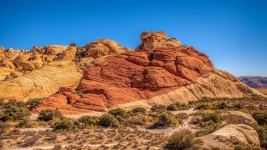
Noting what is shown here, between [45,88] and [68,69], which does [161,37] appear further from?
[45,88]

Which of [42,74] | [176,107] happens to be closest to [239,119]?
[176,107]

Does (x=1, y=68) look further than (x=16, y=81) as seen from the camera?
Yes

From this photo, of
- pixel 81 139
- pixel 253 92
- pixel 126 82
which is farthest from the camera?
pixel 253 92

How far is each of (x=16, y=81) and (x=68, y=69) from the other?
38.8ft

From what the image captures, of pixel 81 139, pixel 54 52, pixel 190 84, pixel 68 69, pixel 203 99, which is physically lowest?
pixel 81 139

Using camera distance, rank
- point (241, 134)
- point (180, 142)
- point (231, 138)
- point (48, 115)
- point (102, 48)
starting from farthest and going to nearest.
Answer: point (102, 48) < point (48, 115) < point (241, 134) < point (231, 138) < point (180, 142)

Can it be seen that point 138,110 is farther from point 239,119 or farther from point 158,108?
point 239,119

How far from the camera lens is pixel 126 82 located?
106 ft

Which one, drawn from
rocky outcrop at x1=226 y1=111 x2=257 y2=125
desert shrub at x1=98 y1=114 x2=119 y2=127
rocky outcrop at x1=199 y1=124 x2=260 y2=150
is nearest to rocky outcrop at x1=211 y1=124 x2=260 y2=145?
rocky outcrop at x1=199 y1=124 x2=260 y2=150

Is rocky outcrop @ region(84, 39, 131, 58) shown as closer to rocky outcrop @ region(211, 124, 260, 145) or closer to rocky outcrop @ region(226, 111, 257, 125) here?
rocky outcrop @ region(226, 111, 257, 125)

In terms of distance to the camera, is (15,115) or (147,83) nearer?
(15,115)

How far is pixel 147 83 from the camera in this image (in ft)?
104

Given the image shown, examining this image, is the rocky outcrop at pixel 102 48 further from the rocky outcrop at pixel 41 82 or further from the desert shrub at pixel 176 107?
the desert shrub at pixel 176 107

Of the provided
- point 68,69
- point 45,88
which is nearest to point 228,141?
point 45,88
